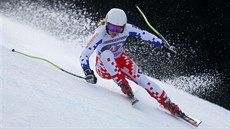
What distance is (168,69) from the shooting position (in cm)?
1109

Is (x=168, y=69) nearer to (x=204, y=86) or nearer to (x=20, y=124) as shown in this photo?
(x=204, y=86)

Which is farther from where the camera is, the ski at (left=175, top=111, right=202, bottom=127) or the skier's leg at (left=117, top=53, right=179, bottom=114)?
the skier's leg at (left=117, top=53, right=179, bottom=114)

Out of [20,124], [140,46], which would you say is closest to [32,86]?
[20,124]

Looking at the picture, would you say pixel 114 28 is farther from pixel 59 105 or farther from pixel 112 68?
pixel 59 105

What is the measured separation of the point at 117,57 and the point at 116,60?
0.04m

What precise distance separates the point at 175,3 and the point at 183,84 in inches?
109

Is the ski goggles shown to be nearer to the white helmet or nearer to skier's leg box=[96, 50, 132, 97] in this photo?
the white helmet

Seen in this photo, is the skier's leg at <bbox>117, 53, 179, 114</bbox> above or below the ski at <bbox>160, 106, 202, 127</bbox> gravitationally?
above

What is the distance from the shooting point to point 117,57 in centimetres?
493

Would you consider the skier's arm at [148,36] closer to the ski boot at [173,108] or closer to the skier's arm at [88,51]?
the skier's arm at [88,51]

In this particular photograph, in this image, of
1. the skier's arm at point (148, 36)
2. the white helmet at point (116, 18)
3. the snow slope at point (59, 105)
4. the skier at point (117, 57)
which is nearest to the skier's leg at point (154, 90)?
the skier at point (117, 57)

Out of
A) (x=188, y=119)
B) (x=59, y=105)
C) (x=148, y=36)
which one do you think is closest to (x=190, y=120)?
(x=188, y=119)

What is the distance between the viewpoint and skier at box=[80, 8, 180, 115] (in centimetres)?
454

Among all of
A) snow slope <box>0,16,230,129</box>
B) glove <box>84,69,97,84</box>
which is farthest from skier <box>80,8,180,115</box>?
snow slope <box>0,16,230,129</box>
